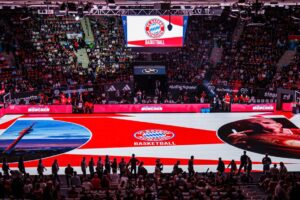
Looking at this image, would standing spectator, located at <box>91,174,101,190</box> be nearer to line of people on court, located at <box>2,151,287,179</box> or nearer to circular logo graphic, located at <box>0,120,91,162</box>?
line of people on court, located at <box>2,151,287,179</box>

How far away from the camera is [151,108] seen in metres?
26.1

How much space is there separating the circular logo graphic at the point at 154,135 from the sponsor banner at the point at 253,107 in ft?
23.4

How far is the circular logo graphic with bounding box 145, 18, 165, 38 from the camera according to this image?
82.2 ft

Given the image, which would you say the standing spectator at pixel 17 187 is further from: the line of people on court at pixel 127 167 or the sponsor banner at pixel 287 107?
the sponsor banner at pixel 287 107

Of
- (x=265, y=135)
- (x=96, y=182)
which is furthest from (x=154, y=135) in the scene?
(x=96, y=182)

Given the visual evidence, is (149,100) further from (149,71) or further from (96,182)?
(96,182)

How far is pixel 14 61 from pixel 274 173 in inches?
934

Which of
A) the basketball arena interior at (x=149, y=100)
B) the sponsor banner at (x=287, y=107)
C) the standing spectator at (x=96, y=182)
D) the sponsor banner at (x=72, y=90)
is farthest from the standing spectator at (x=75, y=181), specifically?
the sponsor banner at (x=287, y=107)

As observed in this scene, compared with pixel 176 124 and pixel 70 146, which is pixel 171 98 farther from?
pixel 70 146

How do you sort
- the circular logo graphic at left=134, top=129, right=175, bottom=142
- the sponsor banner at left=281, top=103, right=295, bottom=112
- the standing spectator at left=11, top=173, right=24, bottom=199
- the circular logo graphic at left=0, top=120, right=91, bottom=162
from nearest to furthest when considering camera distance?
the standing spectator at left=11, top=173, right=24, bottom=199 → the circular logo graphic at left=0, top=120, right=91, bottom=162 → the circular logo graphic at left=134, top=129, right=175, bottom=142 → the sponsor banner at left=281, top=103, right=295, bottom=112

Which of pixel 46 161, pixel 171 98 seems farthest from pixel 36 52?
pixel 46 161

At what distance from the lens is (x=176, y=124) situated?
22953 millimetres

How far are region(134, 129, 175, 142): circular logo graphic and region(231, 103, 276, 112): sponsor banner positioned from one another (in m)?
7.13

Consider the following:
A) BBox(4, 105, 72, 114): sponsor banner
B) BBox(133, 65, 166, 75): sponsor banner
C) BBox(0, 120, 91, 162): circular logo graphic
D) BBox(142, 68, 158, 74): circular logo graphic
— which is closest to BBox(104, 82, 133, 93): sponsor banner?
BBox(133, 65, 166, 75): sponsor banner
